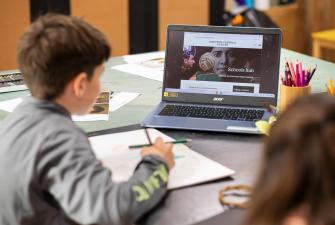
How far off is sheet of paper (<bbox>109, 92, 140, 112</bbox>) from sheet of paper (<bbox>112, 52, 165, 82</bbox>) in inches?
7.9

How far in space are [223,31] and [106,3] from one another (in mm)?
2010

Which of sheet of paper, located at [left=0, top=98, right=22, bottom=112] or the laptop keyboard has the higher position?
the laptop keyboard

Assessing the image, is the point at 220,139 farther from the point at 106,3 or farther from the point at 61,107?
the point at 106,3

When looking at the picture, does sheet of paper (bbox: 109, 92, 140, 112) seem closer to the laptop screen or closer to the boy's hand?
the laptop screen

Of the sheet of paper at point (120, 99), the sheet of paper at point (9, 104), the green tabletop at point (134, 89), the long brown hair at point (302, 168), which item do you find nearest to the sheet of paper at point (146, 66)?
the green tabletop at point (134, 89)

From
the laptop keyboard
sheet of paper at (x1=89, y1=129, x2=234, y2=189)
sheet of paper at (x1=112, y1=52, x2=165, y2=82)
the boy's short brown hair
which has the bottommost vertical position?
sheet of paper at (x1=89, y1=129, x2=234, y2=189)

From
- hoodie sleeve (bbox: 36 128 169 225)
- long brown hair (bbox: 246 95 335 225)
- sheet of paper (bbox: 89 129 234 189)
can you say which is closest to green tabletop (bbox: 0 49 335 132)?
sheet of paper (bbox: 89 129 234 189)

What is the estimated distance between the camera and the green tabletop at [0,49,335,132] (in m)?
1.67

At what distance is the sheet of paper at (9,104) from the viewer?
178 centimetres

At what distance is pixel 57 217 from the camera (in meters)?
1.19

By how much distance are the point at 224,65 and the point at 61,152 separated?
746 mm

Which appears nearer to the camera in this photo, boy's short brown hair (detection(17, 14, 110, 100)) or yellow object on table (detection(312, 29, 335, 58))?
boy's short brown hair (detection(17, 14, 110, 100))

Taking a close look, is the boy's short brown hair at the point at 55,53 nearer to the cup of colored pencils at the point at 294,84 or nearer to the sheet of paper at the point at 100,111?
the sheet of paper at the point at 100,111

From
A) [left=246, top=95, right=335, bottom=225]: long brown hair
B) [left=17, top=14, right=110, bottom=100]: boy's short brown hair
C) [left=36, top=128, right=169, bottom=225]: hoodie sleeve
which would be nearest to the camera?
[left=246, top=95, right=335, bottom=225]: long brown hair
